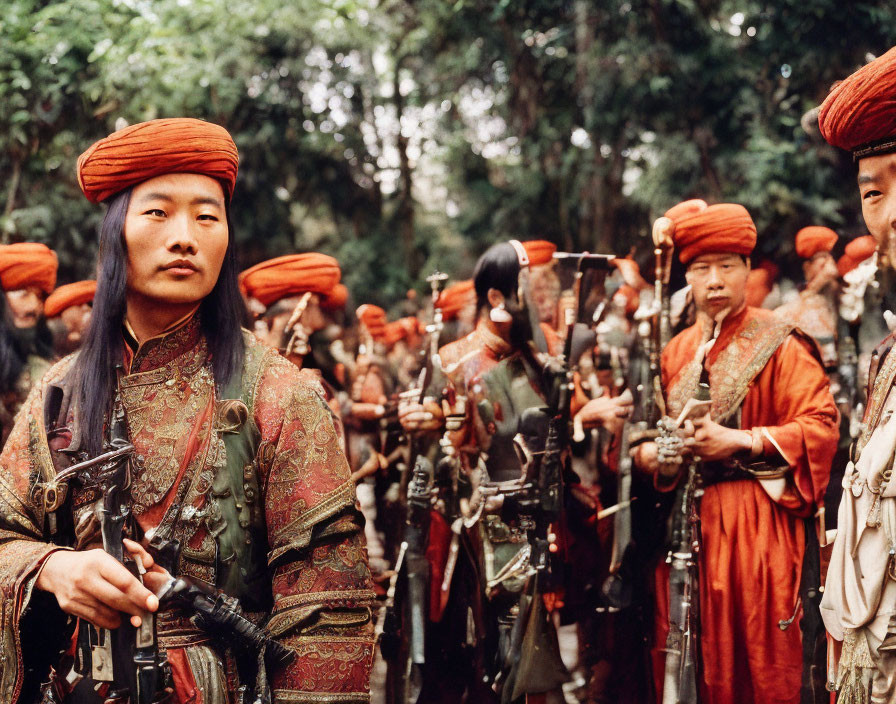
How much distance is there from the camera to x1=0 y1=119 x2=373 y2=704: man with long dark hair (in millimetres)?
2359

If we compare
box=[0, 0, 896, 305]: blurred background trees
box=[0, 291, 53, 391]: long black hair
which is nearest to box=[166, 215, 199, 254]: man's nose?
box=[0, 291, 53, 391]: long black hair

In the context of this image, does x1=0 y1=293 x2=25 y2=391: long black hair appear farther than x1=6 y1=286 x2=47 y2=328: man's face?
No

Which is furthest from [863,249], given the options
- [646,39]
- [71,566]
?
[71,566]

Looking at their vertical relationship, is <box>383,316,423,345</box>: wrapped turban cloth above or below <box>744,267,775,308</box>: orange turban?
above

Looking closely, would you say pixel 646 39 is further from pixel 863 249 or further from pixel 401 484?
pixel 401 484

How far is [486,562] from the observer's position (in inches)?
188

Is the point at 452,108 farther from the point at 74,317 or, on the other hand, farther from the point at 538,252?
the point at 74,317

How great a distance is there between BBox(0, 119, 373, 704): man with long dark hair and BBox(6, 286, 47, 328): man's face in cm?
377

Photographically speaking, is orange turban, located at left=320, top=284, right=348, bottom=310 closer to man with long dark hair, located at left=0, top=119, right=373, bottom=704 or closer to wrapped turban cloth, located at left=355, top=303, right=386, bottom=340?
wrapped turban cloth, located at left=355, top=303, right=386, bottom=340

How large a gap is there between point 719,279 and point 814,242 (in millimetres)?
2353

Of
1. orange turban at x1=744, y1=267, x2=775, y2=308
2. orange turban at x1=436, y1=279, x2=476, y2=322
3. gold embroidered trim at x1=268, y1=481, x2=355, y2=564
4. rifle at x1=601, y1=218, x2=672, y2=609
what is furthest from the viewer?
orange turban at x1=436, y1=279, x2=476, y2=322

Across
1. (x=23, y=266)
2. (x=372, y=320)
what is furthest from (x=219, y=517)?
(x=372, y=320)

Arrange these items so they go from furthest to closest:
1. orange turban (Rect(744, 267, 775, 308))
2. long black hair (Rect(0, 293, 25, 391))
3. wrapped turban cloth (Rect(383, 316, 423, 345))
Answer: wrapped turban cloth (Rect(383, 316, 423, 345)), long black hair (Rect(0, 293, 25, 391)), orange turban (Rect(744, 267, 775, 308))

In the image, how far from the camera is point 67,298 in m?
6.81
